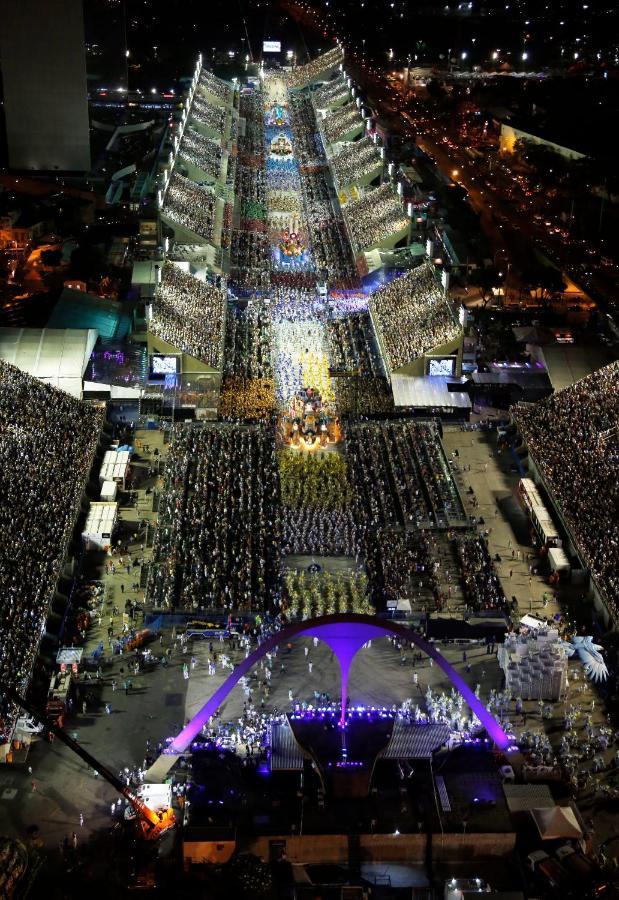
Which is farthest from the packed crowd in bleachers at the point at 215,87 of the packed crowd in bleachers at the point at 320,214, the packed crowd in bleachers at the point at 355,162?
the packed crowd in bleachers at the point at 355,162

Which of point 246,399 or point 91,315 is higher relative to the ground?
point 91,315

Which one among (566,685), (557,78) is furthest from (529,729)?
(557,78)

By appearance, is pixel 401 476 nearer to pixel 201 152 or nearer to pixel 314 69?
pixel 201 152

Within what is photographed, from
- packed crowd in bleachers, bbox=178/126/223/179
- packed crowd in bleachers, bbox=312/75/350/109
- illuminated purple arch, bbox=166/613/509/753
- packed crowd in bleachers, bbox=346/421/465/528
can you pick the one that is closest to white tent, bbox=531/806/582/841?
illuminated purple arch, bbox=166/613/509/753

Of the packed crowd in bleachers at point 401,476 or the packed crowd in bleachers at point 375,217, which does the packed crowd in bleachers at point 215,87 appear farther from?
the packed crowd in bleachers at point 401,476

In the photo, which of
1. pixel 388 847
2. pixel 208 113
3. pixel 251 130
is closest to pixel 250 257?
pixel 208 113

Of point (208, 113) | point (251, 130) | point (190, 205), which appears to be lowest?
point (251, 130)

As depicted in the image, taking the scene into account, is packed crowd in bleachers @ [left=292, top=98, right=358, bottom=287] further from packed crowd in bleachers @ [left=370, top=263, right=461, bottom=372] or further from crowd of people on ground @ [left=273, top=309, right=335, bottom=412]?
crowd of people on ground @ [left=273, top=309, right=335, bottom=412]
